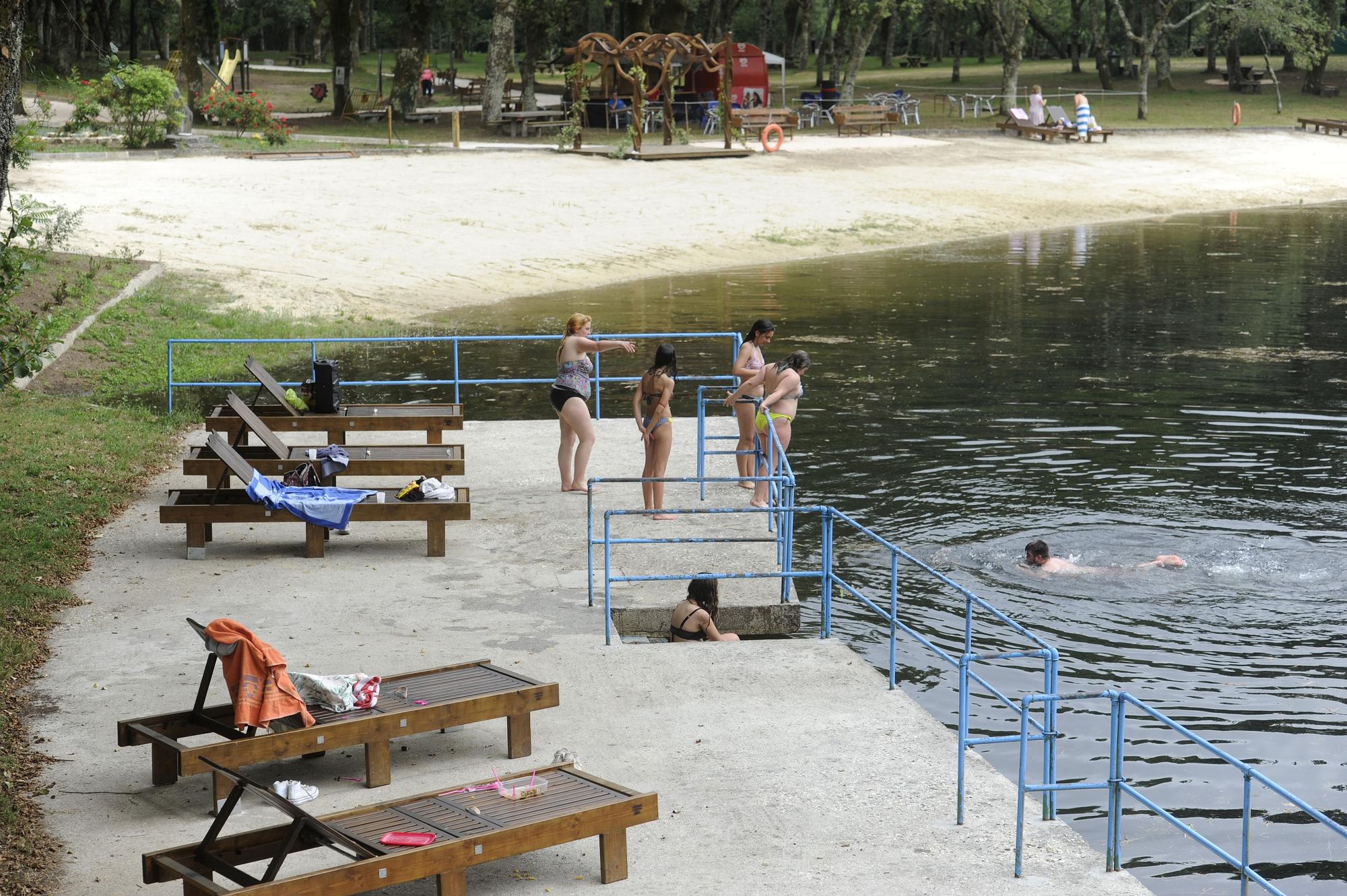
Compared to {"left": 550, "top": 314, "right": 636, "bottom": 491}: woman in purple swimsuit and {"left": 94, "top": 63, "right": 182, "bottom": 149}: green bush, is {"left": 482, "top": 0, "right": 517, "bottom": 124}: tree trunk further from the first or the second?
{"left": 550, "top": 314, "right": 636, "bottom": 491}: woman in purple swimsuit

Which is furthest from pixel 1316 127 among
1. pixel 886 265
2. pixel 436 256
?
pixel 436 256

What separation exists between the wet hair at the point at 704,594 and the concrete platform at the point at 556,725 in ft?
1.65

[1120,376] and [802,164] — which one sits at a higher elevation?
[802,164]

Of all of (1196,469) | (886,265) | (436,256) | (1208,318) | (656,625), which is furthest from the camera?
(886,265)

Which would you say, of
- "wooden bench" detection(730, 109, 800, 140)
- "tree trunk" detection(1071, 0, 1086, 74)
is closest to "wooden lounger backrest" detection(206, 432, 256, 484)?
"wooden bench" detection(730, 109, 800, 140)

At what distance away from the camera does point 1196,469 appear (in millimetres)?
18312

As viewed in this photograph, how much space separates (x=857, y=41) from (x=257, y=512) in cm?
5249

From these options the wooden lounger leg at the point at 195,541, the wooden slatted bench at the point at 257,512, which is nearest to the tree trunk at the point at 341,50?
the wooden slatted bench at the point at 257,512

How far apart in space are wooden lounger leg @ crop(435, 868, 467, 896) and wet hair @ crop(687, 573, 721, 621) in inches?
183

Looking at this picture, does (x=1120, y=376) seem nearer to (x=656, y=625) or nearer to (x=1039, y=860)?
(x=656, y=625)

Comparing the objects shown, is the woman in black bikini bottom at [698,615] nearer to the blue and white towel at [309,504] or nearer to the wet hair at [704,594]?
the wet hair at [704,594]

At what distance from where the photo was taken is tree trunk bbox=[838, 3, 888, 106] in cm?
6028

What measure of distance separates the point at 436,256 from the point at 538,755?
26.4m

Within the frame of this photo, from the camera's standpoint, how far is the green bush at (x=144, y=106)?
1646 inches
